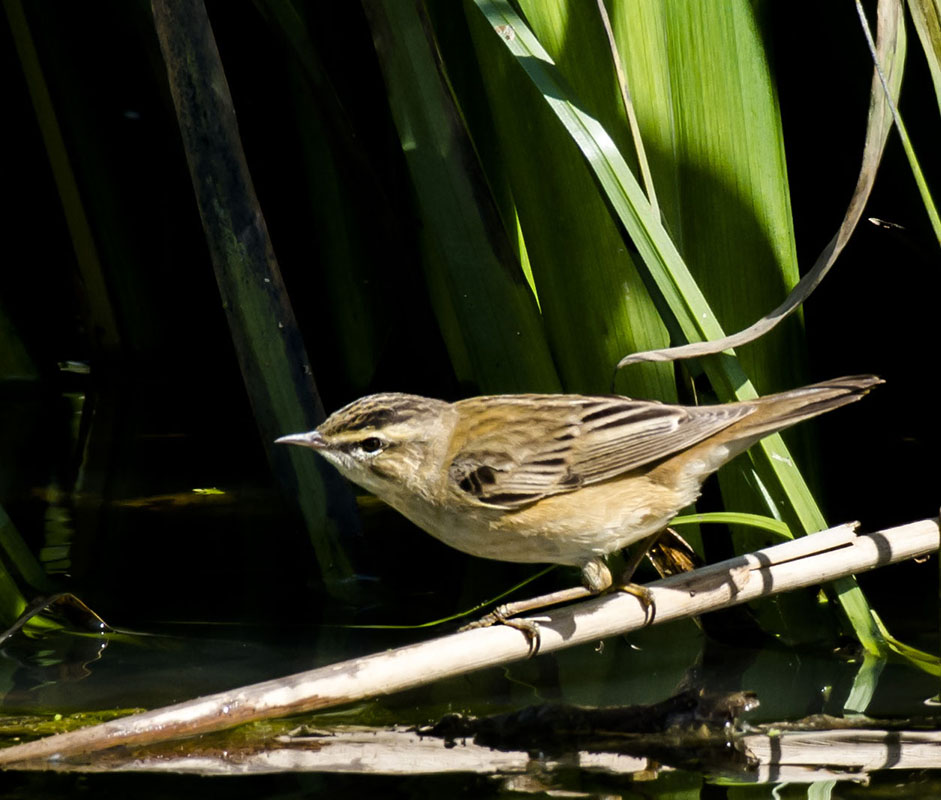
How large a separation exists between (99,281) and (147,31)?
203cm

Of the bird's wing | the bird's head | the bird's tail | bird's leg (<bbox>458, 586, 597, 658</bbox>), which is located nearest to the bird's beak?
the bird's head

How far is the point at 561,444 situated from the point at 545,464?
0.08 m

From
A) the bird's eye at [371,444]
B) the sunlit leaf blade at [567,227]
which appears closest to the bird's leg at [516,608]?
the bird's eye at [371,444]

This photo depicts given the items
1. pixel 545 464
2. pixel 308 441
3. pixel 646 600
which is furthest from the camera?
pixel 545 464

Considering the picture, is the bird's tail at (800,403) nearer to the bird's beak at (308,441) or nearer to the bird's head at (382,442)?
the bird's head at (382,442)

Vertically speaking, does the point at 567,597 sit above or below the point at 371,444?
below

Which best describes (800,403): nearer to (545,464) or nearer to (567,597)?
(545,464)

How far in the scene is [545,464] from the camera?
363 cm

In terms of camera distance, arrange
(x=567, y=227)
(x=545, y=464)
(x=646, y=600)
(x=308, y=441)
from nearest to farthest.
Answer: (x=646, y=600) → (x=308, y=441) → (x=545, y=464) → (x=567, y=227)

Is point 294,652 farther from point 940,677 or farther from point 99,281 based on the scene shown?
point 99,281

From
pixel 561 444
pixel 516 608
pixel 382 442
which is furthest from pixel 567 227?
pixel 516 608

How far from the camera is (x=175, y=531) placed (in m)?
5.03

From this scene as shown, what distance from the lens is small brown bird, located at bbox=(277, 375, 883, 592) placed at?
3.48 meters

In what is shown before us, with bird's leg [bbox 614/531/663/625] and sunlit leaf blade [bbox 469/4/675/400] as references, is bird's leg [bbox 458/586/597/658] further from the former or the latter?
sunlit leaf blade [bbox 469/4/675/400]
